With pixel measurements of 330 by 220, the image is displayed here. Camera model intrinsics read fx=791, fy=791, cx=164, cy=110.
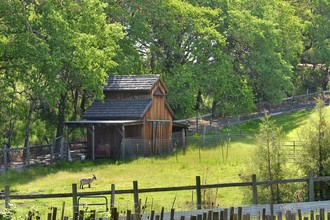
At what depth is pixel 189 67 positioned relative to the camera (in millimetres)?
59156

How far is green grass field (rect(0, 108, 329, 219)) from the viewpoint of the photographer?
29.5 metres

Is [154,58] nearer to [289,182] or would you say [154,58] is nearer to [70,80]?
[70,80]

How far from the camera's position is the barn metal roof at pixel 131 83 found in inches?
1905

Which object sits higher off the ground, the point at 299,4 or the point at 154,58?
the point at 299,4

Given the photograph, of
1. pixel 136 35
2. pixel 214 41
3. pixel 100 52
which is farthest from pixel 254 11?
pixel 100 52

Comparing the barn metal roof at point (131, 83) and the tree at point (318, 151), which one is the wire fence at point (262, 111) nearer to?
the barn metal roof at point (131, 83)

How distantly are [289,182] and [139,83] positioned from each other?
2474 cm

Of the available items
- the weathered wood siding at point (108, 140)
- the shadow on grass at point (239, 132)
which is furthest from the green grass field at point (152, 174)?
the weathered wood siding at point (108, 140)

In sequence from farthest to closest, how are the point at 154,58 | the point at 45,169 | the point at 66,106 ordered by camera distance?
the point at 154,58, the point at 66,106, the point at 45,169

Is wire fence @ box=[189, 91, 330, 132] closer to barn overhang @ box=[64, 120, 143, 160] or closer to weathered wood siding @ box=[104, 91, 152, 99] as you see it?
weathered wood siding @ box=[104, 91, 152, 99]

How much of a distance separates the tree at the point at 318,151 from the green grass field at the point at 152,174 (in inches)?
82.4

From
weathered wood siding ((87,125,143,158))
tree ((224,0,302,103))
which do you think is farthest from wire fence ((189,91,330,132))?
weathered wood siding ((87,125,143,158))

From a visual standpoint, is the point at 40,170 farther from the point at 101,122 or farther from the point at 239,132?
the point at 239,132

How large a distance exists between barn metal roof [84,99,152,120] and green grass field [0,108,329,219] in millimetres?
3876
